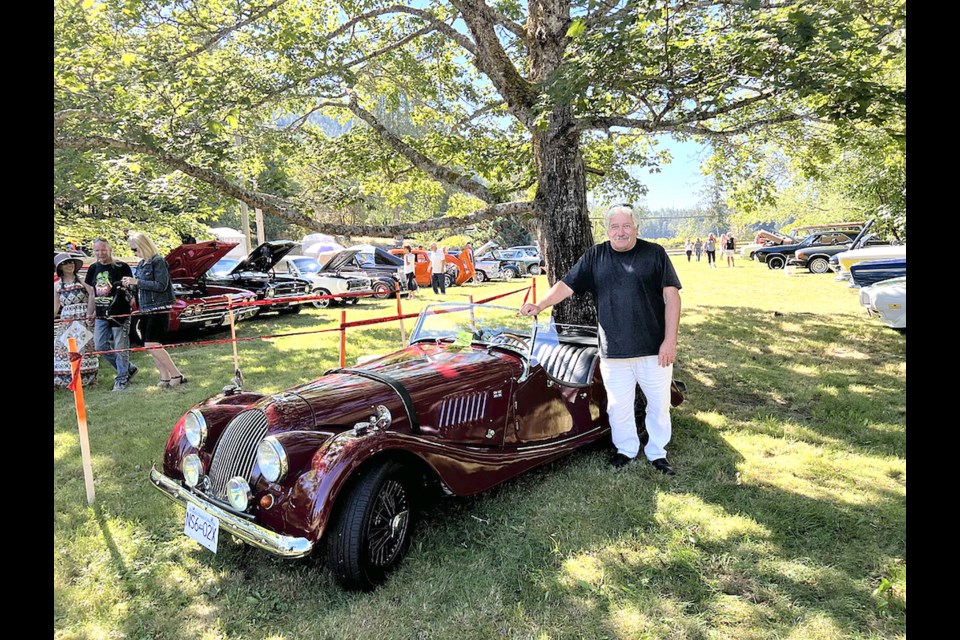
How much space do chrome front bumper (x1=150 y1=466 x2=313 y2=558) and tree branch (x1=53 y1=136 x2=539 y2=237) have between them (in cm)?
403

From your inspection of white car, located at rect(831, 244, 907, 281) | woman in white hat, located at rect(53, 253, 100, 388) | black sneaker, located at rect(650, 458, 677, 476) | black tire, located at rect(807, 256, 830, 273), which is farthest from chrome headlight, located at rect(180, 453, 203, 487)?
black tire, located at rect(807, 256, 830, 273)

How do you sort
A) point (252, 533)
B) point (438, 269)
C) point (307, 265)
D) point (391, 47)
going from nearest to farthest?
point (252, 533) < point (391, 47) < point (307, 265) < point (438, 269)

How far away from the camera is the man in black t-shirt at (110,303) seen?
638cm

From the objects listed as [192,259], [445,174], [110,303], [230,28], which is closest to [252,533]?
[110,303]

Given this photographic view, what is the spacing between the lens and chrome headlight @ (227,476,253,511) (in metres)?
2.64

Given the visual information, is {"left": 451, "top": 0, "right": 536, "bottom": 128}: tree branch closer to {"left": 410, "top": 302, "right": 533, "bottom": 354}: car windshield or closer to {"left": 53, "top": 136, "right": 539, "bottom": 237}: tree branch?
{"left": 53, "top": 136, "right": 539, "bottom": 237}: tree branch

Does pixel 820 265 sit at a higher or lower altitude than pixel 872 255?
A: higher

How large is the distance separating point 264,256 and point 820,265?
21.2m

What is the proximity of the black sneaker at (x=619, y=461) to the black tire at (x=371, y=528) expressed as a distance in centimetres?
189

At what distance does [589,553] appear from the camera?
2.98 metres

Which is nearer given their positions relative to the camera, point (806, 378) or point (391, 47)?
point (806, 378)

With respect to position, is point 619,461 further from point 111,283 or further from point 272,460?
point 111,283

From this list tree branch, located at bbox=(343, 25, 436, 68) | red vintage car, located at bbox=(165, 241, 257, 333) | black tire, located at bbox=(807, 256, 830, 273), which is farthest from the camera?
black tire, located at bbox=(807, 256, 830, 273)
